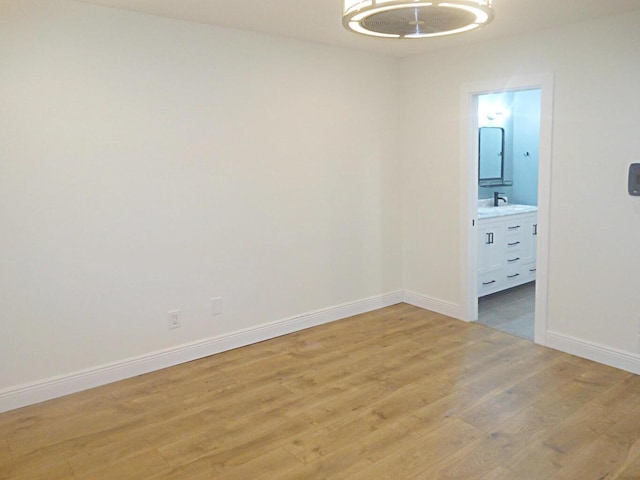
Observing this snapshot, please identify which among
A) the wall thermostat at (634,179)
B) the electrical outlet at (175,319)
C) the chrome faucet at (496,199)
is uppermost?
the wall thermostat at (634,179)

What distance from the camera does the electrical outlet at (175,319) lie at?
364 centimetres

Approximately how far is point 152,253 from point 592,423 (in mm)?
2885

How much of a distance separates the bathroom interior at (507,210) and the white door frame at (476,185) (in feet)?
0.97

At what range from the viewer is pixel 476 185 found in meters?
4.41

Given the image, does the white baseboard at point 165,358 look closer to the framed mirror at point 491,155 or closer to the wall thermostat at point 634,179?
the framed mirror at point 491,155

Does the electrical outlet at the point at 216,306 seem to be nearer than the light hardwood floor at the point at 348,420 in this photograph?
No

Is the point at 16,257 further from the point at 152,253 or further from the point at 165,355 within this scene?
the point at 165,355

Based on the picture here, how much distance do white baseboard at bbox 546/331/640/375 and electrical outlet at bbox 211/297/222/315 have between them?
8.22 ft

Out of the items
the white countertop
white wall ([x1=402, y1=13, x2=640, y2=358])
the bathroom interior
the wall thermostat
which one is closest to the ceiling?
white wall ([x1=402, y1=13, x2=640, y2=358])

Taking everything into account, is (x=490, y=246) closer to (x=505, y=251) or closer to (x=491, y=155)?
(x=505, y=251)

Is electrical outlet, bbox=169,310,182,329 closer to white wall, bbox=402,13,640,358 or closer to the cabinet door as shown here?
white wall, bbox=402,13,640,358

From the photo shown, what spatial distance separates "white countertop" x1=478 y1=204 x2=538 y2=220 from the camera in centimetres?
507

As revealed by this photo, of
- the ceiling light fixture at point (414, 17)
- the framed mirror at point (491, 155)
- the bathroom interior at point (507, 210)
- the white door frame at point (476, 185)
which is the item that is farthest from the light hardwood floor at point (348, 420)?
the framed mirror at point (491, 155)

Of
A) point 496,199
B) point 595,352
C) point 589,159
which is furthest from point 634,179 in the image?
point 496,199
